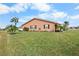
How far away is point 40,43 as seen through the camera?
97.7 inches

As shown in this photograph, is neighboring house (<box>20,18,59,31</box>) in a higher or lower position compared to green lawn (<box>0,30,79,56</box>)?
higher

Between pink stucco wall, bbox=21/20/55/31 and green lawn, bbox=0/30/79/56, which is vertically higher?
pink stucco wall, bbox=21/20/55/31

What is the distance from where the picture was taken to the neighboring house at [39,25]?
2.48 metres

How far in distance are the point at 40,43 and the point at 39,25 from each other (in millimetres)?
165

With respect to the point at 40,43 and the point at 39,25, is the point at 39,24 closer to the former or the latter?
the point at 39,25

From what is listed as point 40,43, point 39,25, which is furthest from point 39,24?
point 40,43

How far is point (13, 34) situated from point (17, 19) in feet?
0.47

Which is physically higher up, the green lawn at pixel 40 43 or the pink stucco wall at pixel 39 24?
the pink stucco wall at pixel 39 24

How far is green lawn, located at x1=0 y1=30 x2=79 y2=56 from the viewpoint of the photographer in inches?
97.1

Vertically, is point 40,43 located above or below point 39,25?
below

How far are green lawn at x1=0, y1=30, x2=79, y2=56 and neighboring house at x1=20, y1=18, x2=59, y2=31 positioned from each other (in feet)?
0.15

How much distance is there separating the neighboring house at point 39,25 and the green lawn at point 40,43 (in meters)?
0.05

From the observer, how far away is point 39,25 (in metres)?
2.50

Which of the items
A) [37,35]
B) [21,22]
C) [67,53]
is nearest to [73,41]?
[67,53]
